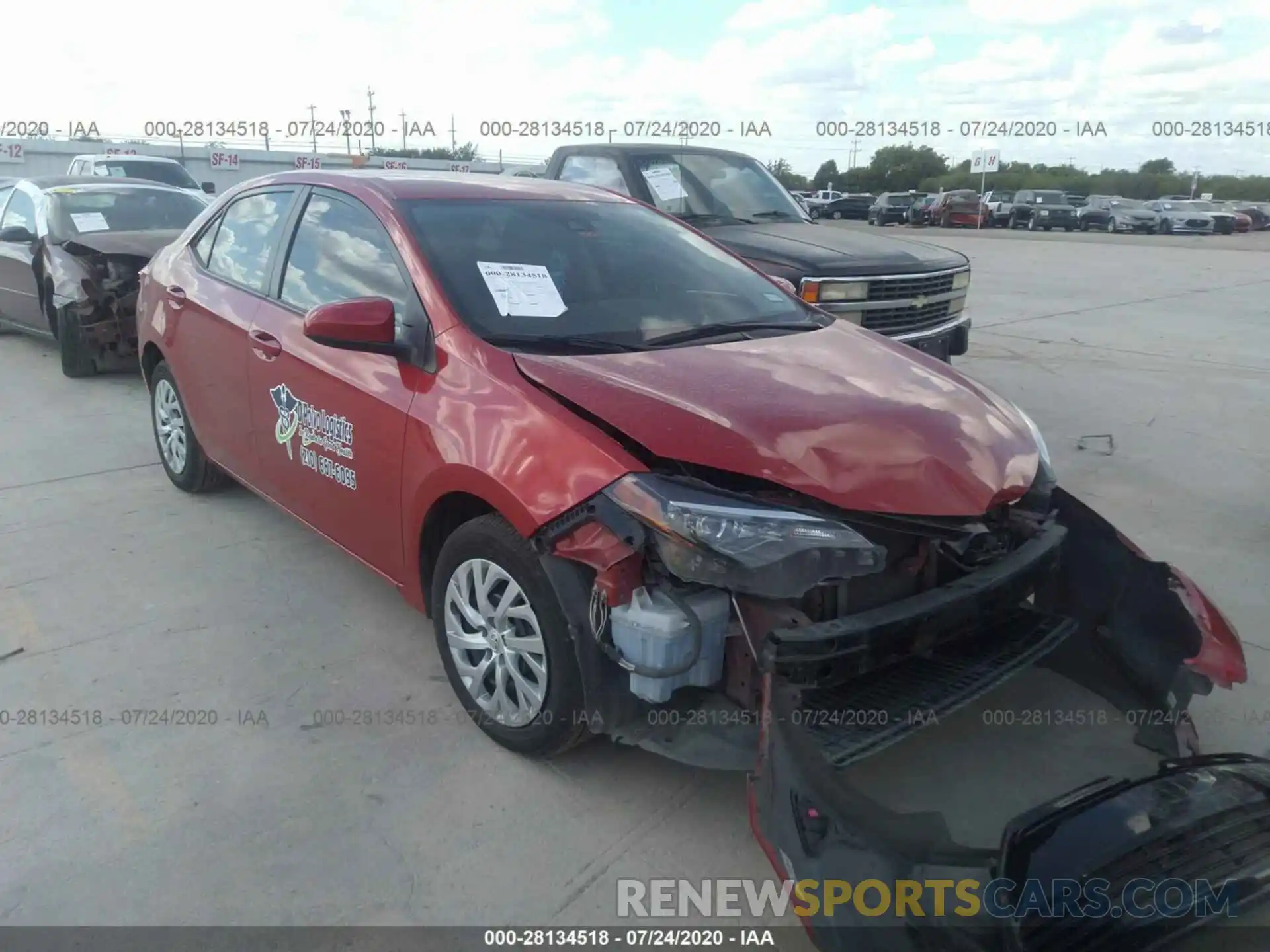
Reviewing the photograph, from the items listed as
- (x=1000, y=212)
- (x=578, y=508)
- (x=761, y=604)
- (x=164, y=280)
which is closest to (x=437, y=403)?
(x=578, y=508)

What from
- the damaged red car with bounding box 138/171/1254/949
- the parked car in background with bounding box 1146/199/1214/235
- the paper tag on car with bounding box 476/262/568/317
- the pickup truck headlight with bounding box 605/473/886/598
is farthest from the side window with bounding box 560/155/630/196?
the parked car in background with bounding box 1146/199/1214/235

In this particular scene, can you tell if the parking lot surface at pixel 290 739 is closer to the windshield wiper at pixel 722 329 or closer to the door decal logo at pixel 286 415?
the door decal logo at pixel 286 415

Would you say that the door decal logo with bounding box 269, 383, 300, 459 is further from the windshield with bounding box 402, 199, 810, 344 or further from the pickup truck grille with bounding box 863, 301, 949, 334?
the pickup truck grille with bounding box 863, 301, 949, 334

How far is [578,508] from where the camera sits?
8.44 ft

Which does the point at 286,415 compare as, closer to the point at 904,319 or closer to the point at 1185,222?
the point at 904,319

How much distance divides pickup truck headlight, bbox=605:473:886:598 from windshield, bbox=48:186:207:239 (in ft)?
24.0

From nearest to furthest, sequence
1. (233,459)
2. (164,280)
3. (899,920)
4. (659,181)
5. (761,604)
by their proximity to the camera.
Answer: (899,920) → (761,604) → (233,459) → (164,280) → (659,181)

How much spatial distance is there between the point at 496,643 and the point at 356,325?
1083 mm

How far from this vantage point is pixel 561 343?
123 inches

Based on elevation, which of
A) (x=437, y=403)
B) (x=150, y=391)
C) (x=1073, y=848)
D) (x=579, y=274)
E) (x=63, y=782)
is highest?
(x=579, y=274)

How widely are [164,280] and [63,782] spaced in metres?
2.87

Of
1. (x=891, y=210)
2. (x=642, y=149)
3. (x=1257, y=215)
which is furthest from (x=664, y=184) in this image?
(x=1257, y=215)

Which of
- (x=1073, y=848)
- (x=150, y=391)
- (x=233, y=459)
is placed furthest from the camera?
(x=150, y=391)

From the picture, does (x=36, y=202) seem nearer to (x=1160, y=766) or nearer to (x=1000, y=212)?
(x=1160, y=766)
